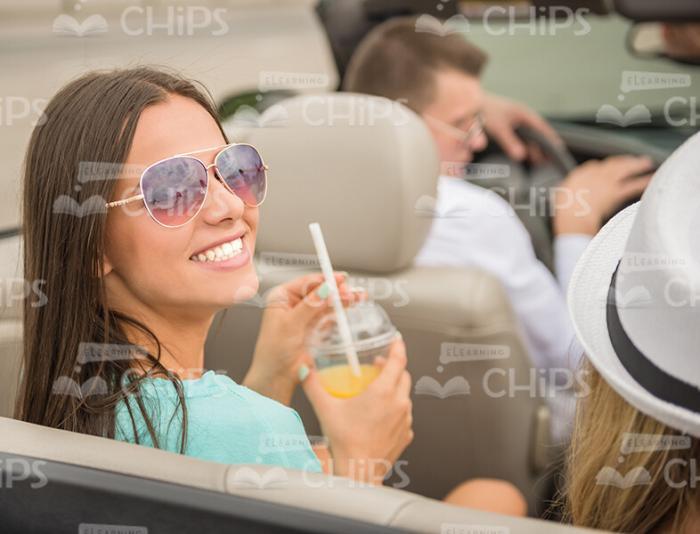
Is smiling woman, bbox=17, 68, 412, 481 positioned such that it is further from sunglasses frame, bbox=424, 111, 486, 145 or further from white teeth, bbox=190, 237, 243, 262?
sunglasses frame, bbox=424, 111, 486, 145

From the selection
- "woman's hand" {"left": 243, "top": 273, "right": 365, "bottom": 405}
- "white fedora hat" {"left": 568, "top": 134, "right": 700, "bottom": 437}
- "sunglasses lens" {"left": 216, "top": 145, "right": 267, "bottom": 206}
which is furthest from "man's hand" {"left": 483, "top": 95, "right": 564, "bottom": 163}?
"white fedora hat" {"left": 568, "top": 134, "right": 700, "bottom": 437}

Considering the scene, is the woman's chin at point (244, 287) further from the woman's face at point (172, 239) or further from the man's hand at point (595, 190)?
the man's hand at point (595, 190)

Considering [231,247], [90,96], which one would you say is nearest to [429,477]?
[231,247]

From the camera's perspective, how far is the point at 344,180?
2055 mm

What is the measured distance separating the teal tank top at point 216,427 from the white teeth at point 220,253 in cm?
16

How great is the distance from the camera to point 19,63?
8312mm

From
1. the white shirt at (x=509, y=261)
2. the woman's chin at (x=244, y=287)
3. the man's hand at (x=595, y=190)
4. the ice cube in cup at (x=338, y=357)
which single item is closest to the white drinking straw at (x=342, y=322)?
the ice cube in cup at (x=338, y=357)

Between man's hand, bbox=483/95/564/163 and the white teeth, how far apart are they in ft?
6.25

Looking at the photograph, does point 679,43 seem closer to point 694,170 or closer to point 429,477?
point 429,477

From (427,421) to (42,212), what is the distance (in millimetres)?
969

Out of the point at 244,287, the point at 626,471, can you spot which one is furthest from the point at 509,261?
the point at 626,471

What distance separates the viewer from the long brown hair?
1417 millimetres

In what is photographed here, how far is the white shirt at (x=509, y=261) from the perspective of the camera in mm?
2492

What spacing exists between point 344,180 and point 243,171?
0.58m
